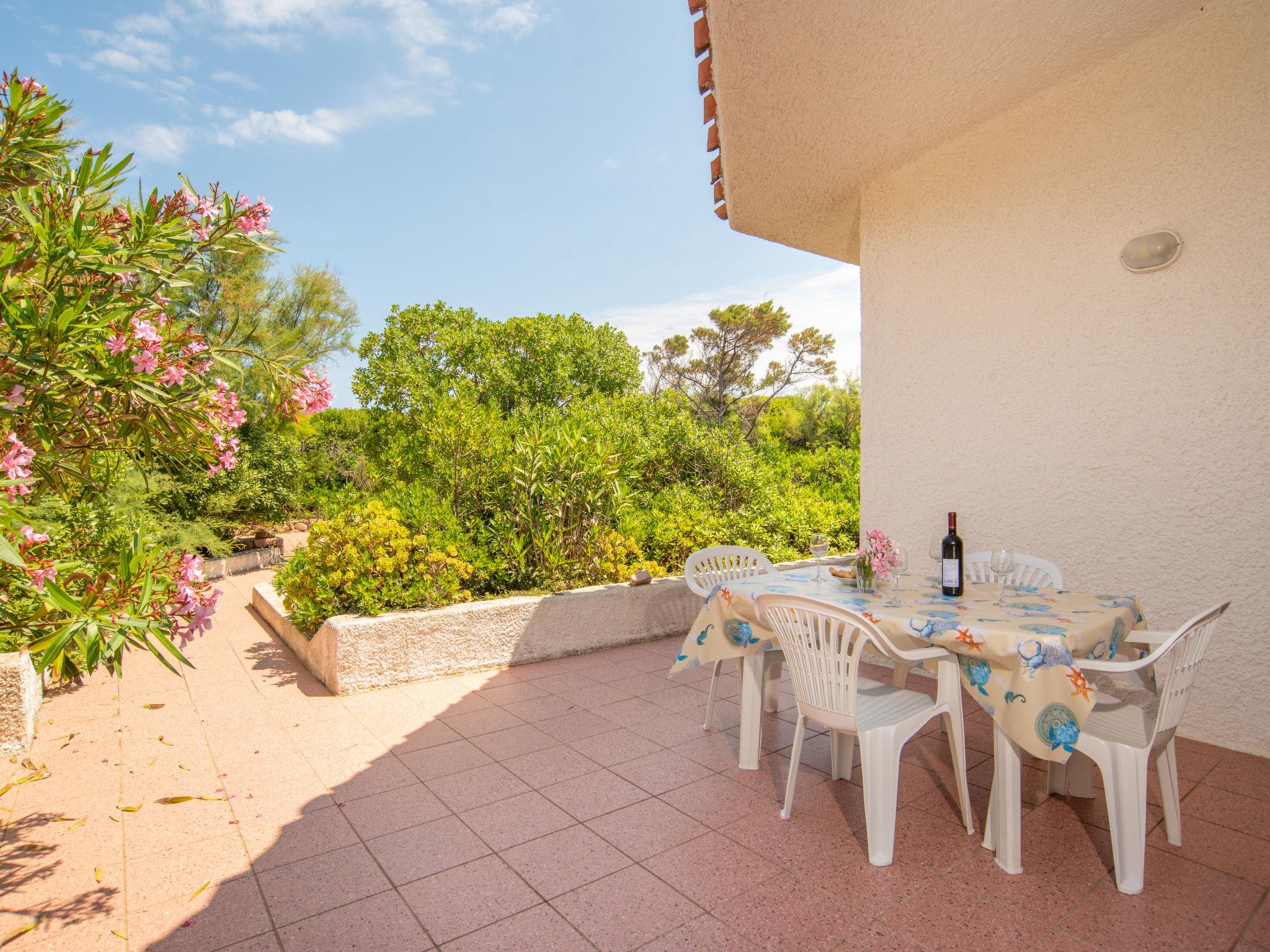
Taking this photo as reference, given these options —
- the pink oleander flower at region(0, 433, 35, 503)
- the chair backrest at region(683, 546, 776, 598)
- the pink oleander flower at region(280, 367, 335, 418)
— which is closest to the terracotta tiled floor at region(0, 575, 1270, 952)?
the chair backrest at region(683, 546, 776, 598)

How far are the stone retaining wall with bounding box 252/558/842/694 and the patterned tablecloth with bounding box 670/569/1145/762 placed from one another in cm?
165

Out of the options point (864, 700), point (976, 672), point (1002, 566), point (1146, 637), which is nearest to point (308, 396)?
Result: point (864, 700)

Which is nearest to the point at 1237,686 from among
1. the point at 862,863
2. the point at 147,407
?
the point at 862,863

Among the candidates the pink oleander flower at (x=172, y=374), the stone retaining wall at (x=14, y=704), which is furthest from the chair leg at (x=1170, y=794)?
the stone retaining wall at (x=14, y=704)

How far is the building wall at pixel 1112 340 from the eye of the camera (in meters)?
3.21

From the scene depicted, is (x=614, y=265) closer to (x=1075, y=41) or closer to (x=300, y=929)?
(x=1075, y=41)

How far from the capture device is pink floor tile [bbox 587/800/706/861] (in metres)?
2.43

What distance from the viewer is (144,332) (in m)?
2.00

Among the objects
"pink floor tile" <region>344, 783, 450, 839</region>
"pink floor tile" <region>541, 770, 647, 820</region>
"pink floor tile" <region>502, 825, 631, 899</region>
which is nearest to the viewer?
"pink floor tile" <region>502, 825, 631, 899</region>

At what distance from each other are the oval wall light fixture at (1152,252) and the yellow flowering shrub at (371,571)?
4.42 m

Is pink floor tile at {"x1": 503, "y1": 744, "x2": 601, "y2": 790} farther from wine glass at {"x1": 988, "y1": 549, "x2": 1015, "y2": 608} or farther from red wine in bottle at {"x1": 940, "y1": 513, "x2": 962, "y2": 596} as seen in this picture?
wine glass at {"x1": 988, "y1": 549, "x2": 1015, "y2": 608}

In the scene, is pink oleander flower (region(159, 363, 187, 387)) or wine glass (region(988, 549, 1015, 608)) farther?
wine glass (region(988, 549, 1015, 608))

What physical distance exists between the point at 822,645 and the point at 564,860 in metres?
1.19

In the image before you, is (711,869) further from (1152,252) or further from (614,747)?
(1152,252)
